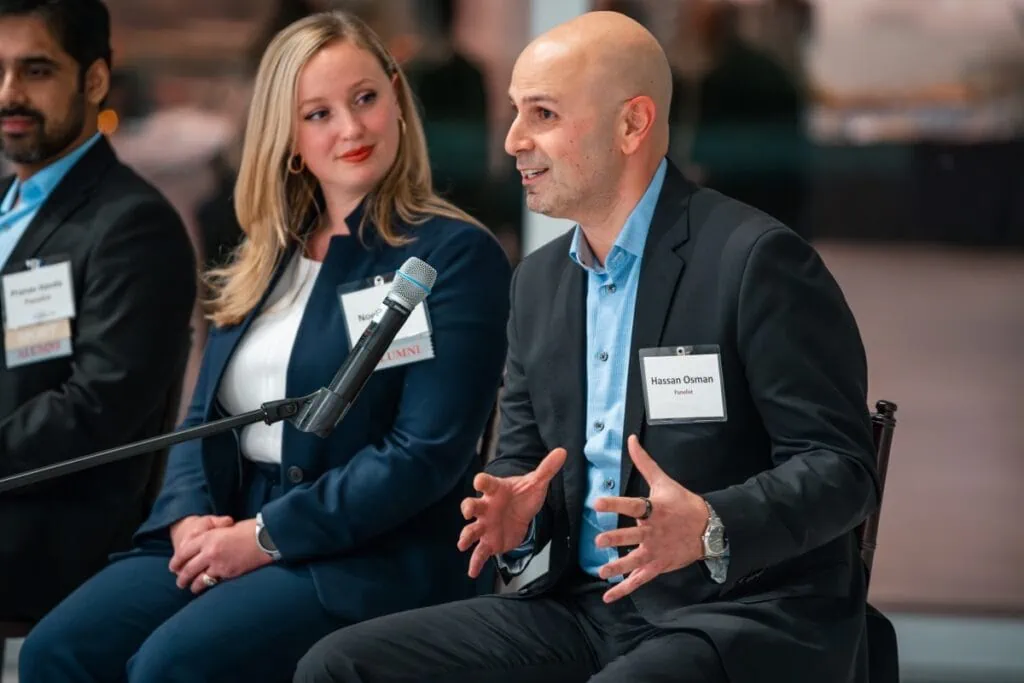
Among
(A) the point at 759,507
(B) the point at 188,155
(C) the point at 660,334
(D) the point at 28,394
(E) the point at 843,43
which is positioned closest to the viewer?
(A) the point at 759,507

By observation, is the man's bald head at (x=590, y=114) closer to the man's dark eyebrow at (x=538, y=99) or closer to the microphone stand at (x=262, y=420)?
the man's dark eyebrow at (x=538, y=99)

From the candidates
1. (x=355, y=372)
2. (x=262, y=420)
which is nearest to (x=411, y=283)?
(x=355, y=372)

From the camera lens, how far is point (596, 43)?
6.88 ft

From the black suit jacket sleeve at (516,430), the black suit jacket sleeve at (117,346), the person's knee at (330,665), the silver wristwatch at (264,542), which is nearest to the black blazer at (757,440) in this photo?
the black suit jacket sleeve at (516,430)

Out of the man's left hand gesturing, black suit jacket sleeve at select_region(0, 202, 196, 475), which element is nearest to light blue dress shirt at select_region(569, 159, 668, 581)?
the man's left hand gesturing

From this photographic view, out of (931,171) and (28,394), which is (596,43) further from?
(931,171)

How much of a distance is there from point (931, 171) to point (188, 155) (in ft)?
6.98

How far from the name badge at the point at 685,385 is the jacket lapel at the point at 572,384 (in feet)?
0.51

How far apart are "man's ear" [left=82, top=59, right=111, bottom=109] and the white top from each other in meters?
0.79

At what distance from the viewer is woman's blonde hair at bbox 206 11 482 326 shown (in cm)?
269

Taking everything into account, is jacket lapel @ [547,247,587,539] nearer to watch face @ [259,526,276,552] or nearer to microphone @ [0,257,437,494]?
microphone @ [0,257,437,494]

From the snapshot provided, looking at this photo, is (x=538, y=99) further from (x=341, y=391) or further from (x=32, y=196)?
(x=32, y=196)

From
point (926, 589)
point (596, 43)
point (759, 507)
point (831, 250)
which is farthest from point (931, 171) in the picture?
point (759, 507)

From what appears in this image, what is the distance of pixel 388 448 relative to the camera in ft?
8.23
